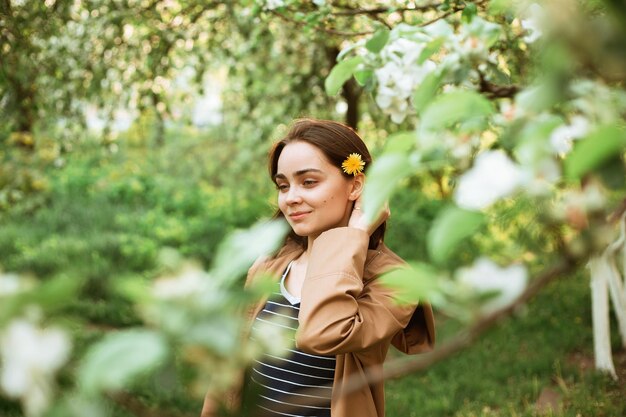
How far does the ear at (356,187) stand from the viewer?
5.46 feet

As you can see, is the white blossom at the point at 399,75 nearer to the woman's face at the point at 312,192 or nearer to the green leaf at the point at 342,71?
the green leaf at the point at 342,71

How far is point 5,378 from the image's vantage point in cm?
52

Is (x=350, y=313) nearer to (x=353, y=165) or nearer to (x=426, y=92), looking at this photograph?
(x=353, y=165)

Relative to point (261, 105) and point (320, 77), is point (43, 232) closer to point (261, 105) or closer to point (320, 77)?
point (261, 105)

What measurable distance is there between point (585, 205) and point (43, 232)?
5.53 meters

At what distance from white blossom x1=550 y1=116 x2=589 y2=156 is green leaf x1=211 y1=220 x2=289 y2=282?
0.85 feet

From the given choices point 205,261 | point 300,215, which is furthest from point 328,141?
point 205,261

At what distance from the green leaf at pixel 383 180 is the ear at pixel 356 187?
1.05 meters

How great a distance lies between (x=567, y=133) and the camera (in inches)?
23.9

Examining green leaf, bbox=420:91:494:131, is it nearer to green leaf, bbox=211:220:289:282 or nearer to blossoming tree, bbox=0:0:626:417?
blossoming tree, bbox=0:0:626:417

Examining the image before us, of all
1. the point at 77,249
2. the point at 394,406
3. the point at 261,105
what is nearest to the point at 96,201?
the point at 77,249

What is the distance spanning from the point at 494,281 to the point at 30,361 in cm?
39

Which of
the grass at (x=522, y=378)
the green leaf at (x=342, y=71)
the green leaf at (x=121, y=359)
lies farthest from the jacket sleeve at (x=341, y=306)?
the grass at (x=522, y=378)

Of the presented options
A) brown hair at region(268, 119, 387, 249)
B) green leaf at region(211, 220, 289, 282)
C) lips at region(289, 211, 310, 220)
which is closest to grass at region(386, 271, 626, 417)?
brown hair at region(268, 119, 387, 249)
